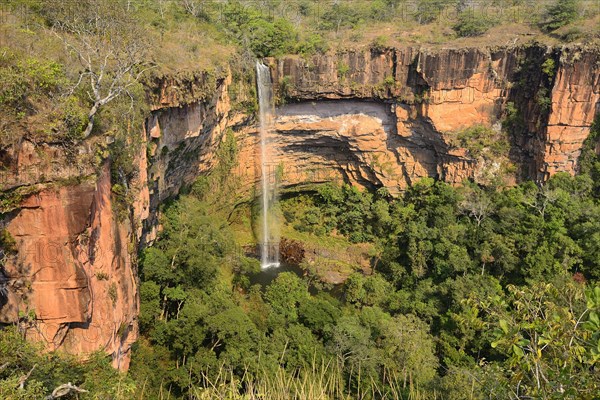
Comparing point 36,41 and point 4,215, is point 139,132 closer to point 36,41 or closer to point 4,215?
point 36,41

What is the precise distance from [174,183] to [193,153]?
5.41 ft

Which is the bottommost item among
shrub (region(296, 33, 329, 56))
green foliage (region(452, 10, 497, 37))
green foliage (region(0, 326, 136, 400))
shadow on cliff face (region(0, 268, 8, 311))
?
green foliage (region(0, 326, 136, 400))

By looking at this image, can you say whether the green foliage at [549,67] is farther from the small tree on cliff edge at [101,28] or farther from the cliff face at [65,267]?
the cliff face at [65,267]

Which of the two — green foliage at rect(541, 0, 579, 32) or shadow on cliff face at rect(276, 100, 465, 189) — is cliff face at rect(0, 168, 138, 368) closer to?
shadow on cliff face at rect(276, 100, 465, 189)

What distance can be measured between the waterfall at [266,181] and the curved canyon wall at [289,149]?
47 cm

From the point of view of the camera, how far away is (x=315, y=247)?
25.3 metres

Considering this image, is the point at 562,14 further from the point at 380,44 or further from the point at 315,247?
the point at 315,247

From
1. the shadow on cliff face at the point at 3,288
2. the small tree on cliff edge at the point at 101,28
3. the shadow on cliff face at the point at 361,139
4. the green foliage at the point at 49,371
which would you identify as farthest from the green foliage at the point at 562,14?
the shadow on cliff face at the point at 3,288

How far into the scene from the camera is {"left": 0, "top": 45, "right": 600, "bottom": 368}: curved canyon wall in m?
8.55

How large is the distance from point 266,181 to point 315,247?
5.10 meters

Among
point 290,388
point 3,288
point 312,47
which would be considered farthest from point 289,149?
point 3,288

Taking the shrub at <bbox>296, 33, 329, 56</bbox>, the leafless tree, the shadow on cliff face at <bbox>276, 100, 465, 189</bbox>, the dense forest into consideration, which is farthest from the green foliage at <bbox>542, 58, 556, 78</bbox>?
the shrub at <bbox>296, 33, 329, 56</bbox>

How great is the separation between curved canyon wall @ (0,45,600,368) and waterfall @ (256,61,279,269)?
18.6 inches

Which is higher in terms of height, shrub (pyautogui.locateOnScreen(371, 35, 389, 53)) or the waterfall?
shrub (pyautogui.locateOnScreen(371, 35, 389, 53))
